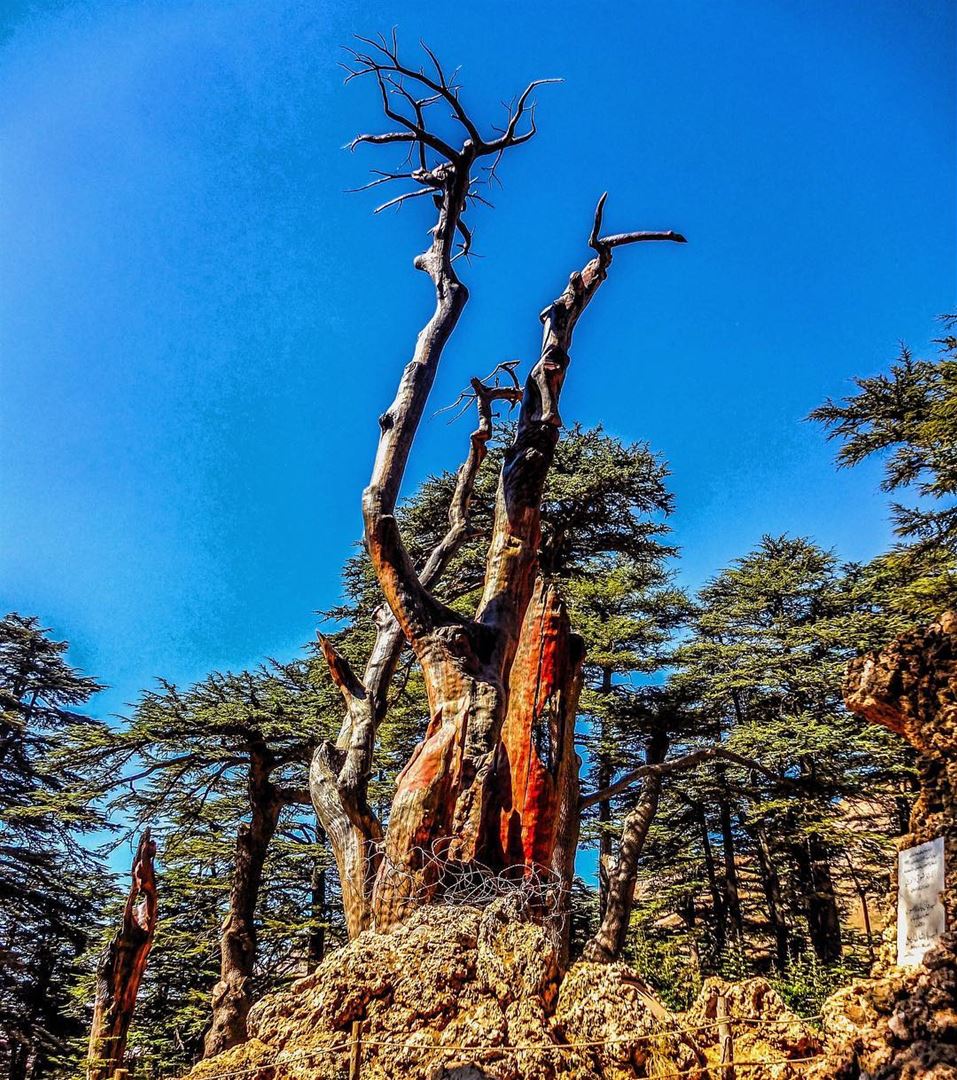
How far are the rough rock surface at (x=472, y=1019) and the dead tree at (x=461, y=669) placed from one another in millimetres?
1237

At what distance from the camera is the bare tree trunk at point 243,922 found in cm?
952

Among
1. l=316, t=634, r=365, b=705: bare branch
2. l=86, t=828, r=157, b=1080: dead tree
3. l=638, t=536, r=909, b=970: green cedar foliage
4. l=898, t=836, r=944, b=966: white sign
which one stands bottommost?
l=898, t=836, r=944, b=966: white sign

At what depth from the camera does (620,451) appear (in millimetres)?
14789

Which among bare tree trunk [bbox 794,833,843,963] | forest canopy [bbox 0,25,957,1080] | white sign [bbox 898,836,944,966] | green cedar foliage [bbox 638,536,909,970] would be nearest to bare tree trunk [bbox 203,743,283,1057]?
forest canopy [bbox 0,25,957,1080]

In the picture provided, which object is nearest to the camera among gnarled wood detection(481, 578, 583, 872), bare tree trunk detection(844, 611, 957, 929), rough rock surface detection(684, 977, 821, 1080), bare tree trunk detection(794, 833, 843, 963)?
bare tree trunk detection(844, 611, 957, 929)

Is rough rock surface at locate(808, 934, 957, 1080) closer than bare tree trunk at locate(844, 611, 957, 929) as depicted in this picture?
Yes

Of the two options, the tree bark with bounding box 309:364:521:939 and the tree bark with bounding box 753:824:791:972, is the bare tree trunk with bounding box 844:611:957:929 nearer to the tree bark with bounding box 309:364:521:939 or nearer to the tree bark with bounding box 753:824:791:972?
the tree bark with bounding box 309:364:521:939

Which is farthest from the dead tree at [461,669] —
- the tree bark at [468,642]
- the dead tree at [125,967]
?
the dead tree at [125,967]

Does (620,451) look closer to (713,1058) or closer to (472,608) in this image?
(472,608)

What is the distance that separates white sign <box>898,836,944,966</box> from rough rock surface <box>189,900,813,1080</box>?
1267 mm

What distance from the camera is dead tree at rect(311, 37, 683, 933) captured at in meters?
6.17

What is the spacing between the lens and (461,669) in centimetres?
691

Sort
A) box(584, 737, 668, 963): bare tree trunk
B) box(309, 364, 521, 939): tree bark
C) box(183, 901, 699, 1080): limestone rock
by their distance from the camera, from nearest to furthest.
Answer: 1. box(183, 901, 699, 1080): limestone rock
2. box(309, 364, 521, 939): tree bark
3. box(584, 737, 668, 963): bare tree trunk

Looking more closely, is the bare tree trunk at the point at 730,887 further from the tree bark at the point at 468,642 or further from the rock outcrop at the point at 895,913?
the rock outcrop at the point at 895,913
